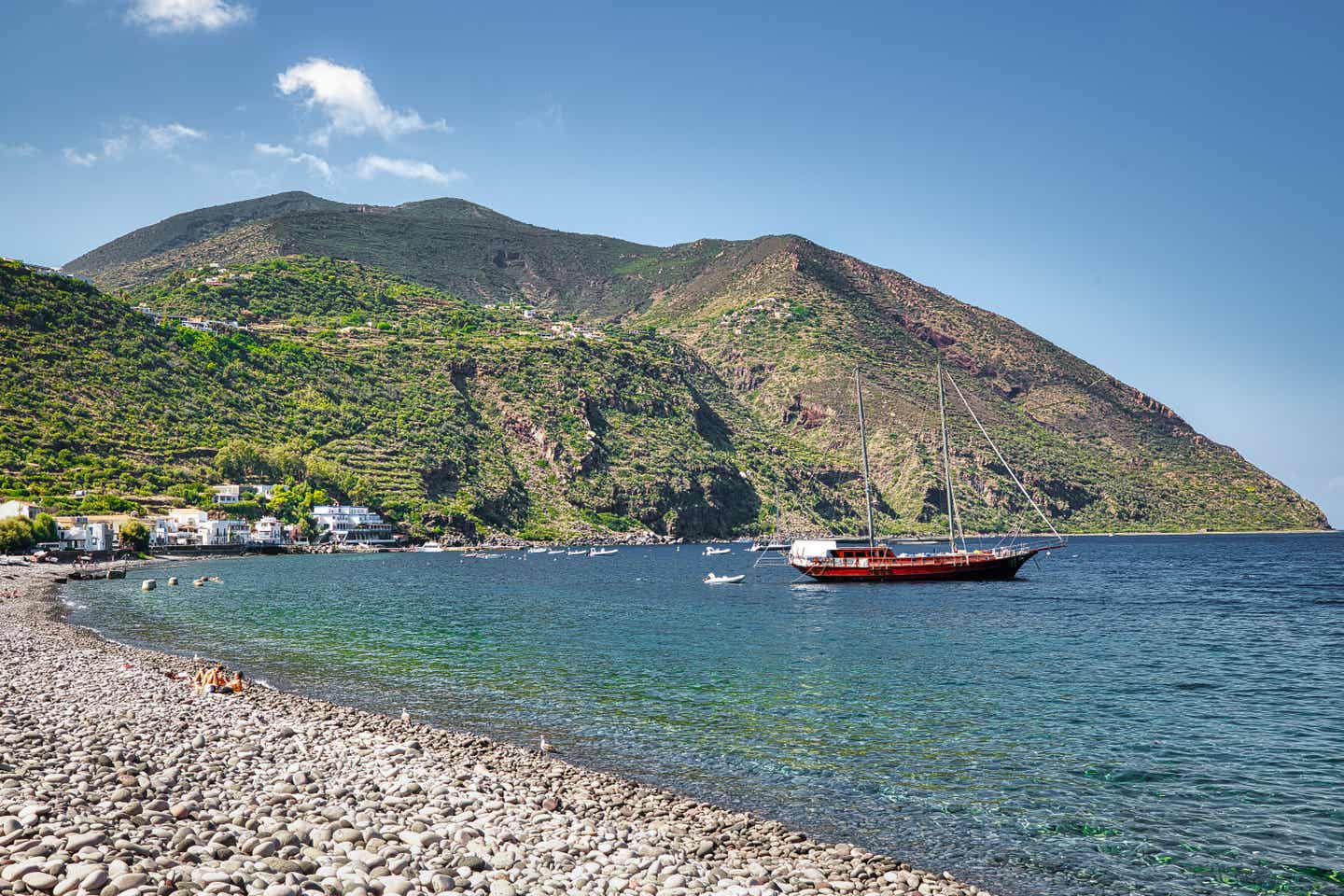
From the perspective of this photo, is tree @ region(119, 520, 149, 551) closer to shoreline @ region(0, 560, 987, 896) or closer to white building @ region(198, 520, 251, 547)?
white building @ region(198, 520, 251, 547)

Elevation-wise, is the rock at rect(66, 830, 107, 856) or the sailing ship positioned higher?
the rock at rect(66, 830, 107, 856)

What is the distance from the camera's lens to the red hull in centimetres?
8100

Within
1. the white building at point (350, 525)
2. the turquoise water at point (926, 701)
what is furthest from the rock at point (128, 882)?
the white building at point (350, 525)

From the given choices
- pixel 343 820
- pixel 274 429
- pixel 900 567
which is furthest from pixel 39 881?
pixel 274 429

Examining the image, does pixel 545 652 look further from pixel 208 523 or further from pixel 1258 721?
pixel 208 523

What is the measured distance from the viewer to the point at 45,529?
10206cm

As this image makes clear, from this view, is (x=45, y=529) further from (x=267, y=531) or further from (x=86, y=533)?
(x=267, y=531)

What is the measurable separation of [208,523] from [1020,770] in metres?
135

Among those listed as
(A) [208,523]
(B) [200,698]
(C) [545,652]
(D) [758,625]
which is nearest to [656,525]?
(A) [208,523]

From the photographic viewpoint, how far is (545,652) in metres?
37.0

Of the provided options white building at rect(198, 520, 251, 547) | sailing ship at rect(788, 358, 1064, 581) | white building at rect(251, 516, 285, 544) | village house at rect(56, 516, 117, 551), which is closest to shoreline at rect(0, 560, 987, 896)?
sailing ship at rect(788, 358, 1064, 581)

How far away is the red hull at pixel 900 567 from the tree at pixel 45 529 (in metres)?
86.2

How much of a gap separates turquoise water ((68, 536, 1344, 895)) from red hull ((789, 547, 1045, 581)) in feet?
45.1

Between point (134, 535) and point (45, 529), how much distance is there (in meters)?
12.2
